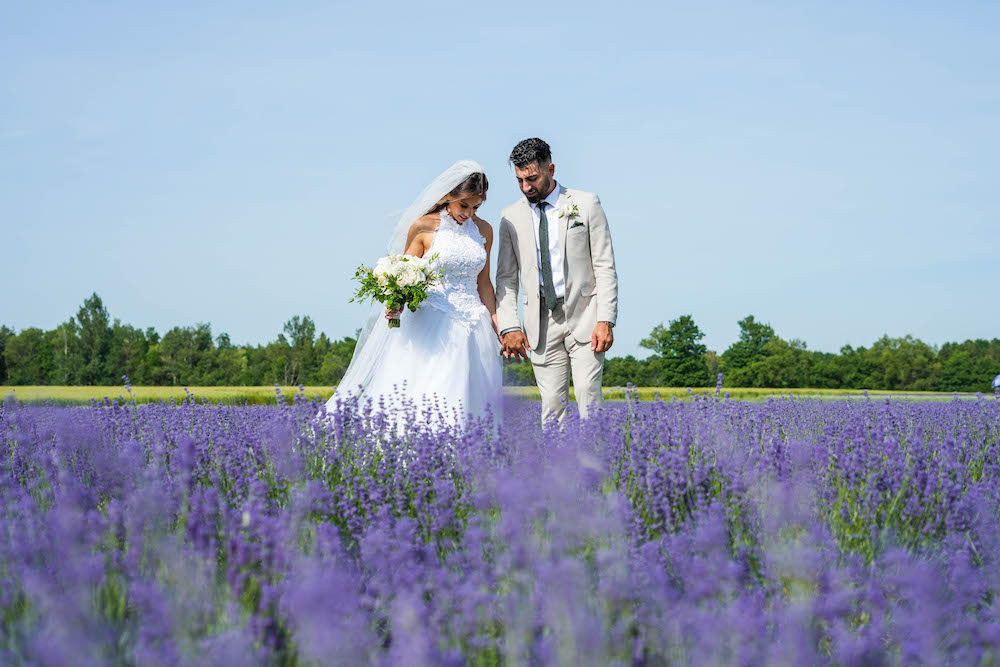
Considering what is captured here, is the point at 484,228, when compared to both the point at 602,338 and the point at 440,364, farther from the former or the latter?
the point at 602,338

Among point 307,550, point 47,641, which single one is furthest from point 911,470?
point 47,641

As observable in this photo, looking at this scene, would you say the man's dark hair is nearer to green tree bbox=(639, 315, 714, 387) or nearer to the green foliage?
the green foliage

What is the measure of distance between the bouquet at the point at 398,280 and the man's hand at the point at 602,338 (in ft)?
3.95

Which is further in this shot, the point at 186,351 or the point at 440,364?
the point at 186,351

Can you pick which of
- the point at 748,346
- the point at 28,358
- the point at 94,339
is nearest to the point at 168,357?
the point at 94,339

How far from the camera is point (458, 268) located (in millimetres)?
5152

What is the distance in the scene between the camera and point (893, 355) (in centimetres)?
2653

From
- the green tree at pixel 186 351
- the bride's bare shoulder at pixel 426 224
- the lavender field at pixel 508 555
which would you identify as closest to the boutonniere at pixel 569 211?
the bride's bare shoulder at pixel 426 224

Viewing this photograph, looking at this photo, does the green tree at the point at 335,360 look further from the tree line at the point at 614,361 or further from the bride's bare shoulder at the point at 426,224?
the bride's bare shoulder at the point at 426,224

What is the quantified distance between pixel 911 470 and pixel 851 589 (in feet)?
4.71

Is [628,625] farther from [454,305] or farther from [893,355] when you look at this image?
[893,355]

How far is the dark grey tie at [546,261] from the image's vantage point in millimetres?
4426

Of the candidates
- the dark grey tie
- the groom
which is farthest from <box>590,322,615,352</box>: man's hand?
the dark grey tie

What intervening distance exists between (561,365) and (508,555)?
287cm
